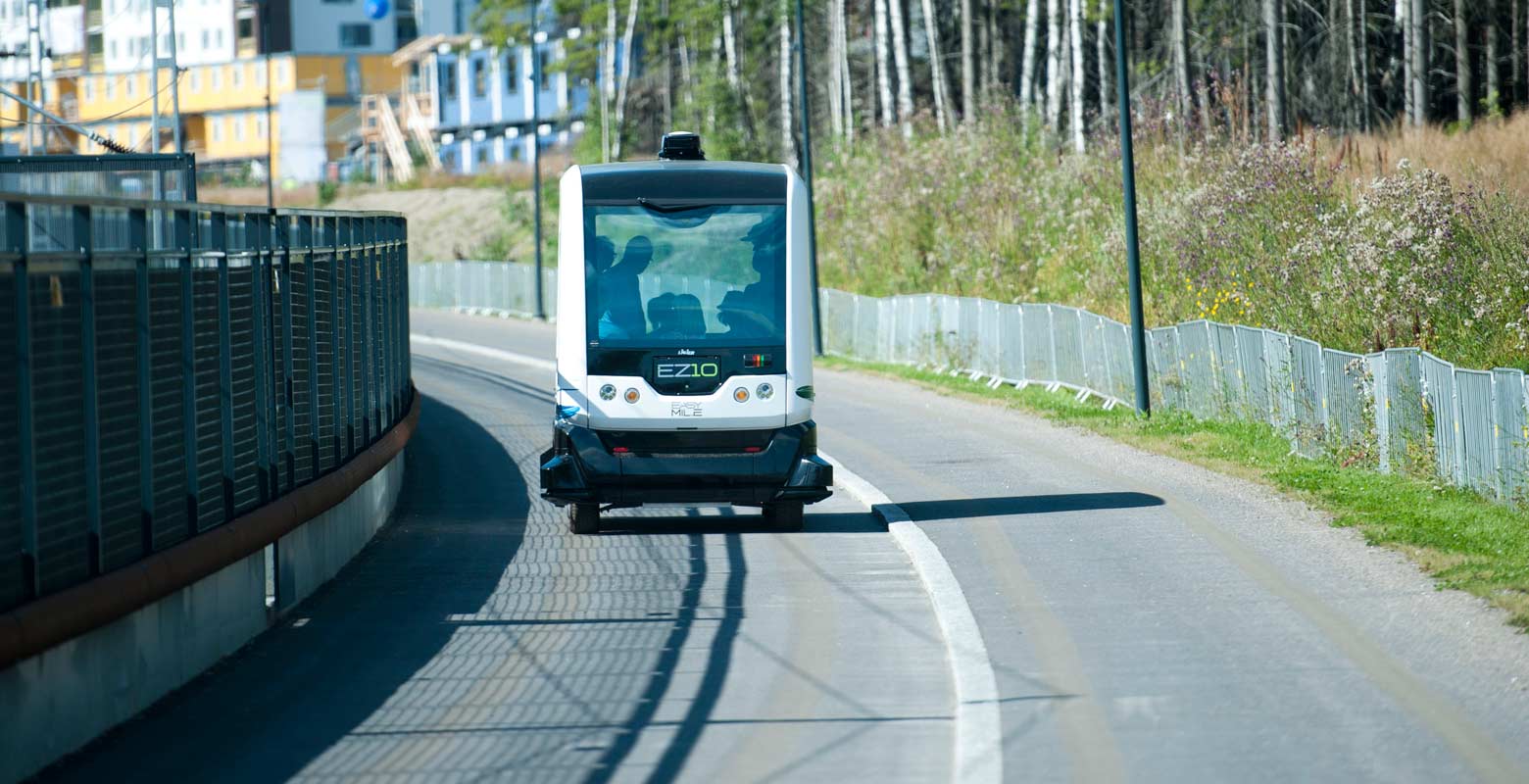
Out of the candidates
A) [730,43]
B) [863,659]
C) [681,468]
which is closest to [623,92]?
[730,43]

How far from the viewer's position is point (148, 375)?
34.2 ft

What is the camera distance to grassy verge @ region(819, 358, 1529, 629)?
1234cm

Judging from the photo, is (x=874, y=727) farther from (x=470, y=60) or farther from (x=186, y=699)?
Result: (x=470, y=60)

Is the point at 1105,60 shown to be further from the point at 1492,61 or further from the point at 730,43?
the point at 730,43

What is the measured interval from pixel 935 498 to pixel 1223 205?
10941 millimetres

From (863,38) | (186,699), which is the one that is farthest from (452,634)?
(863,38)

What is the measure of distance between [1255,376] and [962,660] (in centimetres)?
1196

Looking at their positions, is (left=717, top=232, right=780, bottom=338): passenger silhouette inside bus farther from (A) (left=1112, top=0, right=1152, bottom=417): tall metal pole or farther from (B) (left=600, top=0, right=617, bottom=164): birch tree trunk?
(B) (left=600, top=0, right=617, bottom=164): birch tree trunk

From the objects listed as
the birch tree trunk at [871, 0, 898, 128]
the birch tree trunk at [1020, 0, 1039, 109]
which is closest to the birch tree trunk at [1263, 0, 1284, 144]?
the birch tree trunk at [1020, 0, 1039, 109]

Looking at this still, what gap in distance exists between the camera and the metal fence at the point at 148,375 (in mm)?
8828

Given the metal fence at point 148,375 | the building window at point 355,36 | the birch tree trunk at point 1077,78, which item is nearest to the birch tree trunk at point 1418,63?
the birch tree trunk at point 1077,78

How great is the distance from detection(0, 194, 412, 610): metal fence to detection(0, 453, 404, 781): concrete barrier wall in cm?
32

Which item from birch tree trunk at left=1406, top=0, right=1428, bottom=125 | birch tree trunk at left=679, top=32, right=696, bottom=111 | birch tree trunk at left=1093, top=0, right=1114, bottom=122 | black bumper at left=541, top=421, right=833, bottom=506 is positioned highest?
birch tree trunk at left=679, top=32, right=696, bottom=111

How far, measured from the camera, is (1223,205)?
26703mm
